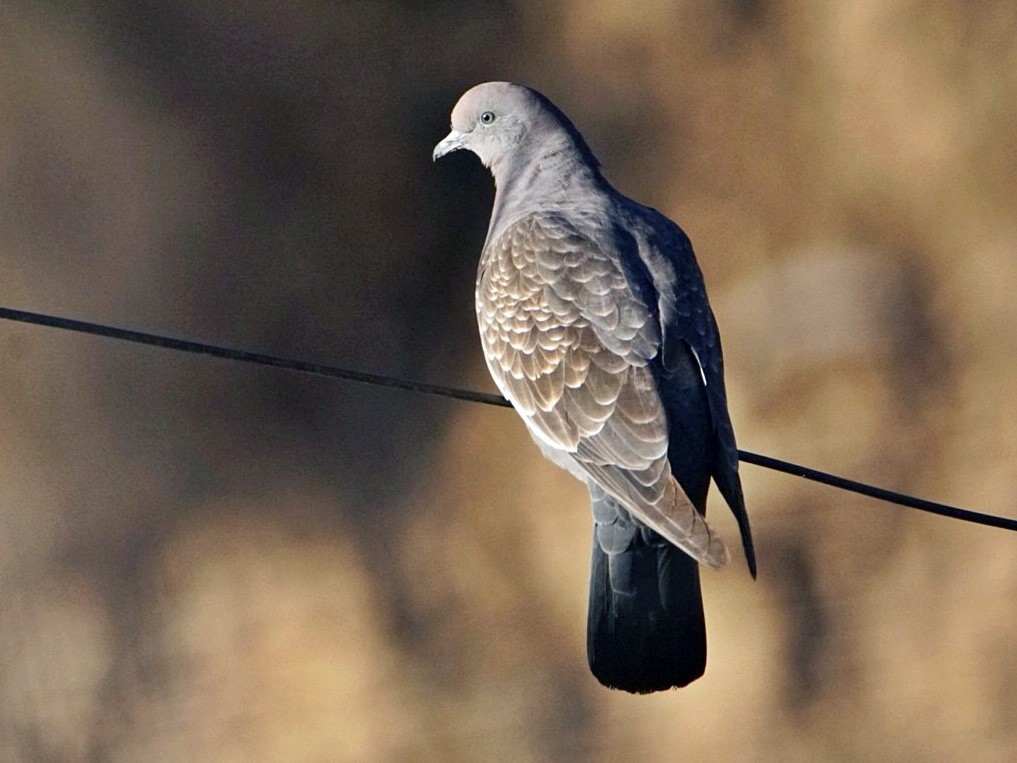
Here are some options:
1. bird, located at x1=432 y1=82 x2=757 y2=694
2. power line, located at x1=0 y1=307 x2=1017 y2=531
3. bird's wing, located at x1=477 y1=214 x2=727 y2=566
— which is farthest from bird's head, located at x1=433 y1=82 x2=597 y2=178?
power line, located at x1=0 y1=307 x2=1017 y2=531

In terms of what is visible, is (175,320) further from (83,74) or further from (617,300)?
(617,300)

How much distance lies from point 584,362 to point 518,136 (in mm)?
1010

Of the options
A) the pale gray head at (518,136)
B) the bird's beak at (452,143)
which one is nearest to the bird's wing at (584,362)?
the pale gray head at (518,136)

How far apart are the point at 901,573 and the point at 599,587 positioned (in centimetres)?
317

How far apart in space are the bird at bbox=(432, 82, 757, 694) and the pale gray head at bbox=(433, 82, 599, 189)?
20 centimetres

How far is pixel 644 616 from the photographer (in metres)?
2.89

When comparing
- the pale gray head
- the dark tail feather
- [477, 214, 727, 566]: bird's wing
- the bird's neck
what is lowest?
the dark tail feather

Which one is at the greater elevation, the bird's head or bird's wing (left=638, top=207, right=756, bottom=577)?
the bird's head

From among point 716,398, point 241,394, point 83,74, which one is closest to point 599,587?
point 716,398

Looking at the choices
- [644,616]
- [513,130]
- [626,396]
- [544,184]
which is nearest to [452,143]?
[513,130]

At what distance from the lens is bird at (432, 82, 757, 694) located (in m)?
2.88

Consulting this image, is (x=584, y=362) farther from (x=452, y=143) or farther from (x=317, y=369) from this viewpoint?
(x=452, y=143)

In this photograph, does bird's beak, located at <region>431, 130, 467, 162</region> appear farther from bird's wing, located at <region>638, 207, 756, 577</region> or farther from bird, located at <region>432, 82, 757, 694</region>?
bird's wing, located at <region>638, 207, 756, 577</region>

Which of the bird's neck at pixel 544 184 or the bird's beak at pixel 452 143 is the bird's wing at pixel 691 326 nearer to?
the bird's neck at pixel 544 184
